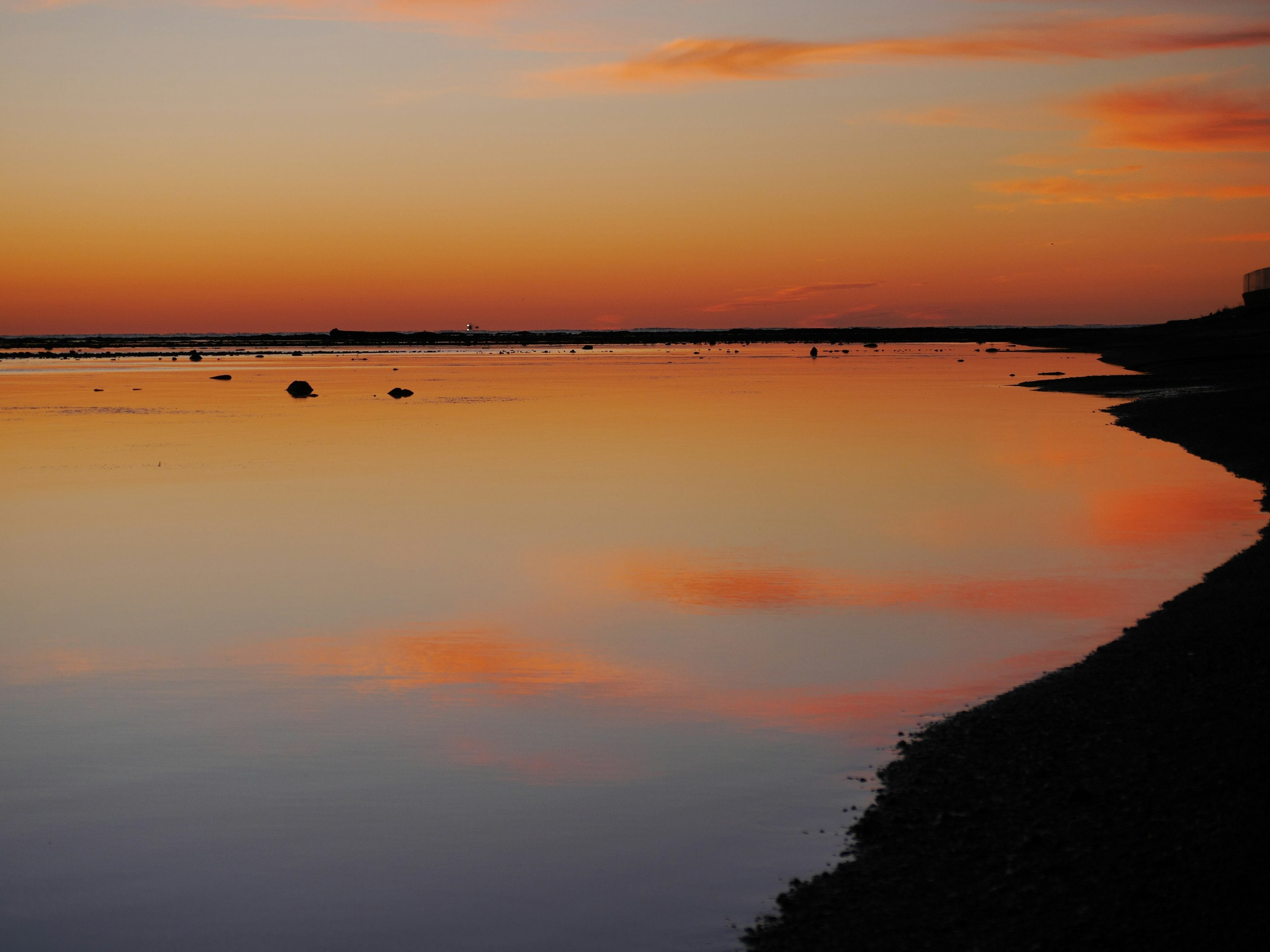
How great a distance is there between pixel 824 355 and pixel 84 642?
127 m

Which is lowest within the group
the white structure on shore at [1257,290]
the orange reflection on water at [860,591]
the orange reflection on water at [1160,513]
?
the orange reflection on water at [860,591]

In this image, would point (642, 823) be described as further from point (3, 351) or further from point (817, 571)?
point (3, 351)

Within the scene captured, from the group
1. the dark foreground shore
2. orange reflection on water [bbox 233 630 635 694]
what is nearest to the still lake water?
orange reflection on water [bbox 233 630 635 694]

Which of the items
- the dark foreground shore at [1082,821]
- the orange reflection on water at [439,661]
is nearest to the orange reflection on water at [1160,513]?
the dark foreground shore at [1082,821]

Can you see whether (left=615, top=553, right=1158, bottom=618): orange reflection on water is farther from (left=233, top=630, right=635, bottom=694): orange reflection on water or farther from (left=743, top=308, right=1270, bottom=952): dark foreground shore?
(left=233, top=630, right=635, bottom=694): orange reflection on water

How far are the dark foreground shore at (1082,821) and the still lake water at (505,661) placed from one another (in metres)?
0.52

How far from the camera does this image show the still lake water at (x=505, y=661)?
25.5 feet

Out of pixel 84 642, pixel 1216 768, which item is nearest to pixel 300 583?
pixel 84 642

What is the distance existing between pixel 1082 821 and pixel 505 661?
697 centimetres

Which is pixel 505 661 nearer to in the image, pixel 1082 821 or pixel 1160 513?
pixel 1082 821

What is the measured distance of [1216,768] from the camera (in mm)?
8172

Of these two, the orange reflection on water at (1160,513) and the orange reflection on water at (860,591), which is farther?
the orange reflection on water at (1160,513)

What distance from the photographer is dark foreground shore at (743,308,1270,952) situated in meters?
6.56

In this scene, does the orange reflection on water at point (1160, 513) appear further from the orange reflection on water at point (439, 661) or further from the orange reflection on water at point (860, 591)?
the orange reflection on water at point (439, 661)
